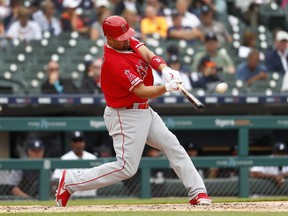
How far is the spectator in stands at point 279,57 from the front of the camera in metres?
14.1

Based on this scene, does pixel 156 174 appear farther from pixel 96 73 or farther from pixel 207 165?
pixel 96 73

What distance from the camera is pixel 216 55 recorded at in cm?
1400

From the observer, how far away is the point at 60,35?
13938mm

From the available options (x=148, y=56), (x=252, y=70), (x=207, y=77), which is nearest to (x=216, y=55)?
(x=252, y=70)

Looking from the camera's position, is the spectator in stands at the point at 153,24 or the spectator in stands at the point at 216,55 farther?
the spectator in stands at the point at 153,24

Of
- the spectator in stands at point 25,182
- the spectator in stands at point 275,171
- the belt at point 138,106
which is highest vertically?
the belt at point 138,106

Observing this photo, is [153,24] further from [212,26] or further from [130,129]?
[130,129]

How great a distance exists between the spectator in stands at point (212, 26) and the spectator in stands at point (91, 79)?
2.64 meters

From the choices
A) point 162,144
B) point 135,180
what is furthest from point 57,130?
point 162,144

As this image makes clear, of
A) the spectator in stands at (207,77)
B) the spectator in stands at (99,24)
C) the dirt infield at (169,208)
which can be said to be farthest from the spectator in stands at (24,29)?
the dirt infield at (169,208)

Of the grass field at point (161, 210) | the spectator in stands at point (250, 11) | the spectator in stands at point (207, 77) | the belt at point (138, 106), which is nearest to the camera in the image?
the grass field at point (161, 210)

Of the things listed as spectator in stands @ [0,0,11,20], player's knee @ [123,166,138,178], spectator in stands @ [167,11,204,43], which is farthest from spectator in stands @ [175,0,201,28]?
player's knee @ [123,166,138,178]

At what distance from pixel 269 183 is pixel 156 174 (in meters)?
1.41

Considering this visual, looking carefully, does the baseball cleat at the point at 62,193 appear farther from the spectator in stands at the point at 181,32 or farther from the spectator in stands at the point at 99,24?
the spectator in stands at the point at 181,32
